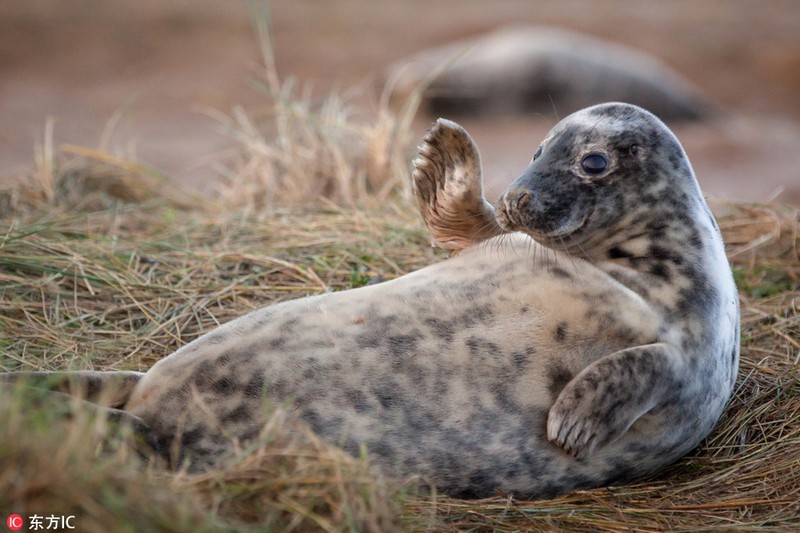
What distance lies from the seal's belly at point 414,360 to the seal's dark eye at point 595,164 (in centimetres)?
26

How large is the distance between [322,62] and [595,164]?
1025cm

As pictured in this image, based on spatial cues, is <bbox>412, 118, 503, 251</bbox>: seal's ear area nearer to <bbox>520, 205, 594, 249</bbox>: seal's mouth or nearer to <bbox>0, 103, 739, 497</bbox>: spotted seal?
<bbox>0, 103, 739, 497</bbox>: spotted seal

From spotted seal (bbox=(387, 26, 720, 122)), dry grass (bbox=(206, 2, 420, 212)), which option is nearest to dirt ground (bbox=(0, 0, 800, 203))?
spotted seal (bbox=(387, 26, 720, 122))

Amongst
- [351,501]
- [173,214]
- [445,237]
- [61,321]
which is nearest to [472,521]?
[351,501]

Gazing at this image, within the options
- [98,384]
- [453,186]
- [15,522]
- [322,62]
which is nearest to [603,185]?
[453,186]

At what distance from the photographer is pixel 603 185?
9.29 feet

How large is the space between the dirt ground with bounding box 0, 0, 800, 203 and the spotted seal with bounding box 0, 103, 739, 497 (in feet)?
15.0

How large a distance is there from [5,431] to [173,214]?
309cm

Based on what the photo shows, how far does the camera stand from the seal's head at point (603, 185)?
2781 millimetres

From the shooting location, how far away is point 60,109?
10.5m

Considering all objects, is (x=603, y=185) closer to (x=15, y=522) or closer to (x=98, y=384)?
(x=98, y=384)

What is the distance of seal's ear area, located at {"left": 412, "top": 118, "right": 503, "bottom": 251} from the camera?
10.3 feet

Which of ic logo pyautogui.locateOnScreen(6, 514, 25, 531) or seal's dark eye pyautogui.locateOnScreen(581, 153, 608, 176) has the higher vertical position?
seal's dark eye pyautogui.locateOnScreen(581, 153, 608, 176)

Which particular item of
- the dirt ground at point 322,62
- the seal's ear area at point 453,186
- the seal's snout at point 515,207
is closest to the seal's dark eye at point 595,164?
the seal's snout at point 515,207
